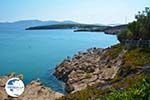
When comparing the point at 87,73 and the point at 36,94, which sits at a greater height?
the point at 36,94

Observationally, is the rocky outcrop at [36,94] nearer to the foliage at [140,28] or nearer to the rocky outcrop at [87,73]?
the rocky outcrop at [87,73]

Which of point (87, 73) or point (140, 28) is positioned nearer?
point (87, 73)

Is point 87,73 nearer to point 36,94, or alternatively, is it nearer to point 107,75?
point 107,75

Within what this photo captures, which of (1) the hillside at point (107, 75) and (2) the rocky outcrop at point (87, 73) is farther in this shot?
(2) the rocky outcrop at point (87, 73)

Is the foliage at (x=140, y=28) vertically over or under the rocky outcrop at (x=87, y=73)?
over

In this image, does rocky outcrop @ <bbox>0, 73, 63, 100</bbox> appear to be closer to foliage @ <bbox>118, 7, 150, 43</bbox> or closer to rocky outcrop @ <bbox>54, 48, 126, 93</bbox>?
rocky outcrop @ <bbox>54, 48, 126, 93</bbox>

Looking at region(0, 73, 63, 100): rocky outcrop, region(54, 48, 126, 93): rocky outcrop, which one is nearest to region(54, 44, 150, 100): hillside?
region(54, 48, 126, 93): rocky outcrop

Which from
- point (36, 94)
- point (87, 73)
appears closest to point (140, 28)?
point (87, 73)

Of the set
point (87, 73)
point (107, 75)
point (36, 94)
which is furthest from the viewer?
point (87, 73)

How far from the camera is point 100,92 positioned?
26.9 m

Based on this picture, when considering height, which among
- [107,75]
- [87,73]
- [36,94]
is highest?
[107,75]

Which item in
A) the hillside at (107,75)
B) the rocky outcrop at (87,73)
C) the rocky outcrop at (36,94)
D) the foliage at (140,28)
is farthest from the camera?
the foliage at (140,28)

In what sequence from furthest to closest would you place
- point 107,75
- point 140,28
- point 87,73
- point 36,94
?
1. point 140,28
2. point 87,73
3. point 107,75
4. point 36,94

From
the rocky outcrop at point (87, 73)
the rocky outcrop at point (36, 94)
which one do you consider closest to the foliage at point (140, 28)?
the rocky outcrop at point (87, 73)
